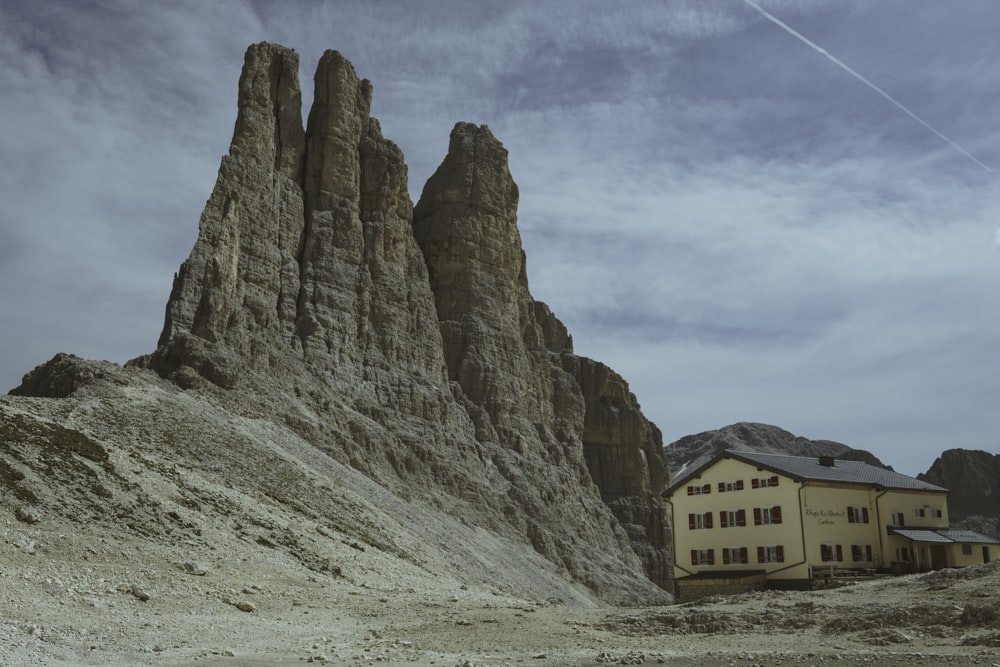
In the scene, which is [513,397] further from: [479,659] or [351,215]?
[479,659]

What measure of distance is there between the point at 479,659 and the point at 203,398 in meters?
50.3

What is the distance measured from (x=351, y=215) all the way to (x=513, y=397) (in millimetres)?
28620

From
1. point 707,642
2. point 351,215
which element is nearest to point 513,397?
point 351,215

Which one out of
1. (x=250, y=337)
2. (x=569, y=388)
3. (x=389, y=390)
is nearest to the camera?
(x=250, y=337)

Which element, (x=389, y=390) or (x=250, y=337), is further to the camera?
(x=389, y=390)

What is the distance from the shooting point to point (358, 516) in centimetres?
6084

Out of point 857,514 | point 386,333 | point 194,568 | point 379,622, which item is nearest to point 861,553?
point 857,514

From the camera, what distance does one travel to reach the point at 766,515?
46.5 m

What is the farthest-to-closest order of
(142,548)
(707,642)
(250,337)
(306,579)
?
(250,337) < (306,579) < (142,548) < (707,642)

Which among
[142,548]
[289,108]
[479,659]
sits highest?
[289,108]

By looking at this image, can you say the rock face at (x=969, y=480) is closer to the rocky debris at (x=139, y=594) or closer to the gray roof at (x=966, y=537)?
the gray roof at (x=966, y=537)

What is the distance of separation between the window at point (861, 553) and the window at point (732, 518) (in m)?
5.44

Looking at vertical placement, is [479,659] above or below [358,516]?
below

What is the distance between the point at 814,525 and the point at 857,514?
2.97 m
